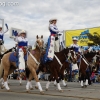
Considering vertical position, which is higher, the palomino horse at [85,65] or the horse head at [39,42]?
the horse head at [39,42]

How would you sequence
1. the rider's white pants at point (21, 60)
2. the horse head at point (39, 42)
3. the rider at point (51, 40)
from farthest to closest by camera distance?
the rider at point (51, 40)
the rider's white pants at point (21, 60)
the horse head at point (39, 42)

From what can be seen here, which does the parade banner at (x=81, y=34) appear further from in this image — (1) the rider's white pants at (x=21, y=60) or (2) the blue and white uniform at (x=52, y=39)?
(1) the rider's white pants at (x=21, y=60)

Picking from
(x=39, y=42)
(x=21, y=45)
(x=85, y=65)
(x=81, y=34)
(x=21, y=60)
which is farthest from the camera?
(x=81, y=34)

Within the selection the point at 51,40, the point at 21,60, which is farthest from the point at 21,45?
the point at 51,40

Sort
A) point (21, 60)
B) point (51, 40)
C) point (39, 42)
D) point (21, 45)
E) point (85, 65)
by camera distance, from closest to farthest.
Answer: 1. point (39, 42)
2. point (21, 60)
3. point (21, 45)
4. point (51, 40)
5. point (85, 65)

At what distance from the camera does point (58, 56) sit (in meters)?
13.9

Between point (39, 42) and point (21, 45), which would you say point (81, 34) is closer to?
point (21, 45)

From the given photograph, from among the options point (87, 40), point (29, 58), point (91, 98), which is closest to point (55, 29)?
point (29, 58)

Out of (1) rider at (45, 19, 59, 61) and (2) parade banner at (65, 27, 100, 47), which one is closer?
(1) rider at (45, 19, 59, 61)

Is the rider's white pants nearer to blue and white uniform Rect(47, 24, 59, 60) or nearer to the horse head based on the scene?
the horse head

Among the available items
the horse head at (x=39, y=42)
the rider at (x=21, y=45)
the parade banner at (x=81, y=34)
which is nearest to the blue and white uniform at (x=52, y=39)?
the horse head at (x=39, y=42)

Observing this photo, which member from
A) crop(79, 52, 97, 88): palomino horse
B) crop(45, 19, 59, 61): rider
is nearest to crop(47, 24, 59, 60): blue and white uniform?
crop(45, 19, 59, 61): rider

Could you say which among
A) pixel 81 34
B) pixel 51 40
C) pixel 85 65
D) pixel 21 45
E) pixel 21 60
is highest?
pixel 81 34

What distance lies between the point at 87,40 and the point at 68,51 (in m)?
16.1
